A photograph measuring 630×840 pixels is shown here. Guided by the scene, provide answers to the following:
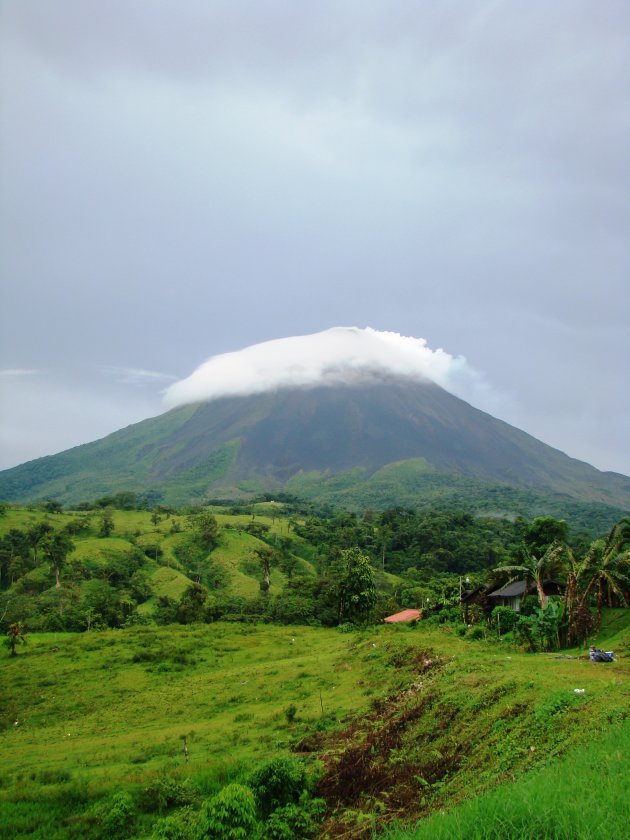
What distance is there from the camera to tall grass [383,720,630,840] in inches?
205

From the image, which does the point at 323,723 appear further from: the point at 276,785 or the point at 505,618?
the point at 505,618

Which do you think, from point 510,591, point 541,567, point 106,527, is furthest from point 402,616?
point 106,527

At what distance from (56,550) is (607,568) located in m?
64.9

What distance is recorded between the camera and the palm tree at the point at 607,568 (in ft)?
80.0

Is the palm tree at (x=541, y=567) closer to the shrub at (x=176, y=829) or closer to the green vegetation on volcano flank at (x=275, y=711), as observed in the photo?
the green vegetation on volcano flank at (x=275, y=711)

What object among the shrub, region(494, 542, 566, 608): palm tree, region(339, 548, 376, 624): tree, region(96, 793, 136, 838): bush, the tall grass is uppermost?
the tall grass

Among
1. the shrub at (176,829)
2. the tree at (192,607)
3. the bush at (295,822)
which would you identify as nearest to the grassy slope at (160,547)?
the tree at (192,607)

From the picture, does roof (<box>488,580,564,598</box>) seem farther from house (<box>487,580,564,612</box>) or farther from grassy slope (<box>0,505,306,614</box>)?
grassy slope (<box>0,505,306,614</box>)

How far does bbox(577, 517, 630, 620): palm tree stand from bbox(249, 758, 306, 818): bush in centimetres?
1718

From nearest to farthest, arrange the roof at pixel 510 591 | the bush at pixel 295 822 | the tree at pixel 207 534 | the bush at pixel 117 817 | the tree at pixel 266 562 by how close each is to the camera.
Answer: the bush at pixel 295 822, the bush at pixel 117 817, the roof at pixel 510 591, the tree at pixel 266 562, the tree at pixel 207 534

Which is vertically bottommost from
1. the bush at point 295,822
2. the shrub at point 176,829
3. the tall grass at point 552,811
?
the shrub at point 176,829

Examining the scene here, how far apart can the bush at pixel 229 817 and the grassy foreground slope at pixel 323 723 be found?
1531 mm

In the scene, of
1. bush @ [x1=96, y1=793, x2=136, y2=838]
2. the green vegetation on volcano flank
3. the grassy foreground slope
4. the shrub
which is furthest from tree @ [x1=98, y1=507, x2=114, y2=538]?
the shrub

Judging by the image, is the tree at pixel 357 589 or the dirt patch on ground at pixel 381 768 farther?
the tree at pixel 357 589
